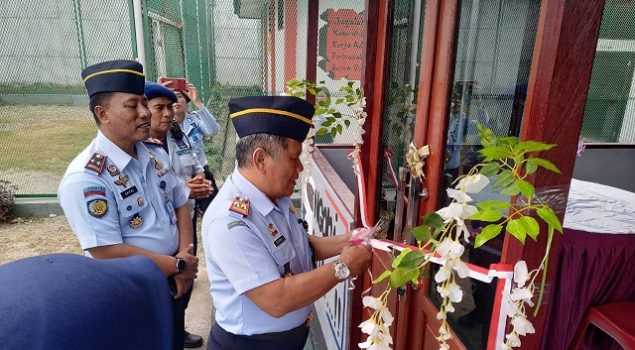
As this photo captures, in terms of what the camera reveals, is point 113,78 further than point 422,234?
Yes

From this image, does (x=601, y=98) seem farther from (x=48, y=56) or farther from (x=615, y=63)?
(x=48, y=56)

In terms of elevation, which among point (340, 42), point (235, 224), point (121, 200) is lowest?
point (121, 200)

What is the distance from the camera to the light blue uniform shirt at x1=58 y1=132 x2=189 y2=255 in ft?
5.61

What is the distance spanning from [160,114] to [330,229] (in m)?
1.30

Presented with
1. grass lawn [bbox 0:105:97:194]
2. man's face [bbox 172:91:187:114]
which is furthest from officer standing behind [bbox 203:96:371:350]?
grass lawn [bbox 0:105:97:194]

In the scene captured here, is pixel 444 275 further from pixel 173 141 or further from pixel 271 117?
pixel 173 141

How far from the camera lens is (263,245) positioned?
1.36 metres

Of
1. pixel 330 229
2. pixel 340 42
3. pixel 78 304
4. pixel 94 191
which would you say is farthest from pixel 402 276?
pixel 340 42

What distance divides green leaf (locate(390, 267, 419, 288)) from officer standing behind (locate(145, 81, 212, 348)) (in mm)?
1950

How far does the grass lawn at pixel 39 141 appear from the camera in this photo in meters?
5.99

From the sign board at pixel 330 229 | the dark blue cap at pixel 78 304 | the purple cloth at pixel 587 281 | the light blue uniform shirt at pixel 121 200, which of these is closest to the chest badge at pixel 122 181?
the light blue uniform shirt at pixel 121 200

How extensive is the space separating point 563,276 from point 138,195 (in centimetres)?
182

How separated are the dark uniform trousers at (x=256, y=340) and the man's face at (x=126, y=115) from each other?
95 cm

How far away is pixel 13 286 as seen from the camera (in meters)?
0.57
